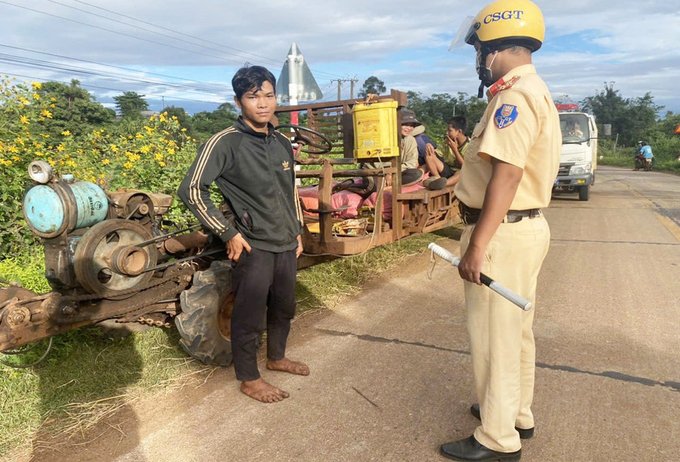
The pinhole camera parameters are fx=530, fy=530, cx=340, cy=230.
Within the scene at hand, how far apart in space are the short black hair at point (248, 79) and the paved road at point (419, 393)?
189 cm

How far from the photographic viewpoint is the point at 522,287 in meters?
2.46

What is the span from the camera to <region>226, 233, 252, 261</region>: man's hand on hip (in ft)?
10.2

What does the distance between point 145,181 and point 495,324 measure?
5.36 meters

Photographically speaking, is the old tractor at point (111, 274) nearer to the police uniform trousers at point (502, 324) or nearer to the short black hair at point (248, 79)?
the short black hair at point (248, 79)

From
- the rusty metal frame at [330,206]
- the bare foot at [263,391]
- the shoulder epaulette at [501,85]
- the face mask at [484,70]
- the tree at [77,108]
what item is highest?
the tree at [77,108]

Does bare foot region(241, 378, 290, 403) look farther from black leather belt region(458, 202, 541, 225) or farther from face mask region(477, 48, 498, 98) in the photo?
face mask region(477, 48, 498, 98)

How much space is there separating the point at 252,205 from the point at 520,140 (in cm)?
162

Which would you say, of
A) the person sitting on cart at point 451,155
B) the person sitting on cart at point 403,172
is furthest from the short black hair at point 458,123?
the person sitting on cart at point 403,172

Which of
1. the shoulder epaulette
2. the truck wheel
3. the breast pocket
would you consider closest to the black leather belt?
Result: the breast pocket

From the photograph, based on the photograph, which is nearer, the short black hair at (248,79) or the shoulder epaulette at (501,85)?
the shoulder epaulette at (501,85)

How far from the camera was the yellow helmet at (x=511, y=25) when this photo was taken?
2357 millimetres

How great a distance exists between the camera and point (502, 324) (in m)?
2.42

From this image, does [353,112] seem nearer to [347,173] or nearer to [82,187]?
[347,173]

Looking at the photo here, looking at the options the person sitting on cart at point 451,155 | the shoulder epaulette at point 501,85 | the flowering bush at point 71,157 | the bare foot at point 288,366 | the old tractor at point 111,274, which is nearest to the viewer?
the shoulder epaulette at point 501,85
